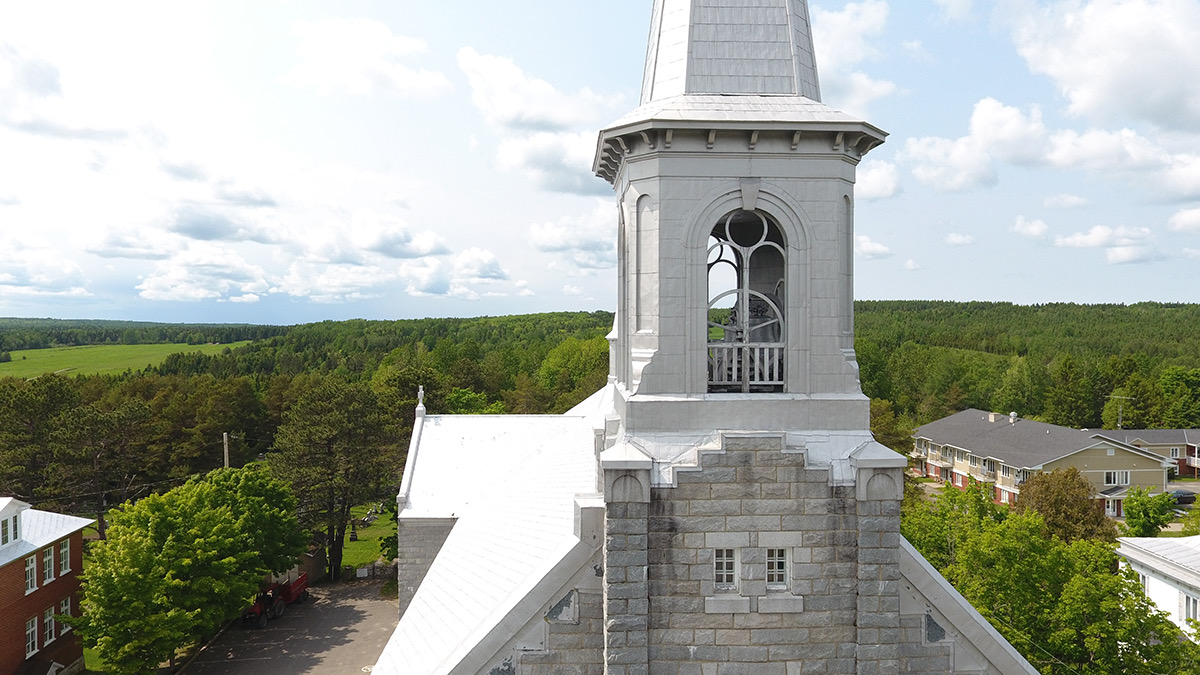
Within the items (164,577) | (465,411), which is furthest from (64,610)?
(465,411)

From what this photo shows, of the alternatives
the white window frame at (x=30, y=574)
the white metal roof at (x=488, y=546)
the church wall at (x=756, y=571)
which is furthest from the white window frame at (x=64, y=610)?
the church wall at (x=756, y=571)

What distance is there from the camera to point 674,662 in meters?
8.62

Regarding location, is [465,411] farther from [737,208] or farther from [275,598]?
[737,208]

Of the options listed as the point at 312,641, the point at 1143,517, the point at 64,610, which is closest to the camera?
the point at 64,610

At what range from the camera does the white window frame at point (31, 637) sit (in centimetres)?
2417

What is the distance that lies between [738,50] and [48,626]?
30.2 meters

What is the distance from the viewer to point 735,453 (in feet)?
28.7

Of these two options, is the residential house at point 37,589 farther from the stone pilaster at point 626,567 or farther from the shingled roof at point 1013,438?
the shingled roof at point 1013,438

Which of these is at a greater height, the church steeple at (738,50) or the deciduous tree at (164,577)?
the church steeple at (738,50)

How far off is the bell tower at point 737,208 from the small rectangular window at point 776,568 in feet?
5.10

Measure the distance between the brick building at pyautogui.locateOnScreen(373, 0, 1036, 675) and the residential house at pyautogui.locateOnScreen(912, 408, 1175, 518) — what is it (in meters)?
43.4

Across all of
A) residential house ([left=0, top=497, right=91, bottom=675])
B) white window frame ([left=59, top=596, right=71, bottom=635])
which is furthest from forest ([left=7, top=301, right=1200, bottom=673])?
white window frame ([left=59, top=596, right=71, bottom=635])

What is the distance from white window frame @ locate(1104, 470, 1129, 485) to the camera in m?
52.0

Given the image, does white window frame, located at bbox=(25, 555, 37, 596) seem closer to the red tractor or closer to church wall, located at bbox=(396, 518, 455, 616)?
the red tractor
